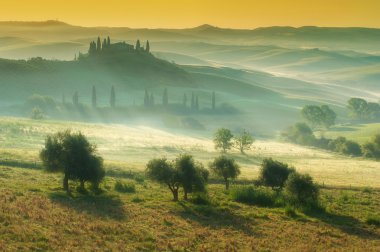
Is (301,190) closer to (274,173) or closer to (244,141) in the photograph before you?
(274,173)

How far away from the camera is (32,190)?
60750 millimetres

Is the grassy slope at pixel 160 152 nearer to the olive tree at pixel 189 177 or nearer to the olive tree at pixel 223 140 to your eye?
the olive tree at pixel 223 140

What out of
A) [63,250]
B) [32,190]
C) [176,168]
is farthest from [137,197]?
[63,250]

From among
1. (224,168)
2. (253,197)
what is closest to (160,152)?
(224,168)

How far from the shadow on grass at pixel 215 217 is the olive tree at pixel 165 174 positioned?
3.38 m

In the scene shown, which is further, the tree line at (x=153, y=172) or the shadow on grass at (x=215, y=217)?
the tree line at (x=153, y=172)

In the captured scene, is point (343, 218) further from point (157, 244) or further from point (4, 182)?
point (4, 182)

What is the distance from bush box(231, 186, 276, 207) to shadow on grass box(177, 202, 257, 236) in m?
7.32

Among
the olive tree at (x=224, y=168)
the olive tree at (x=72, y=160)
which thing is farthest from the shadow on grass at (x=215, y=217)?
the olive tree at (x=224, y=168)

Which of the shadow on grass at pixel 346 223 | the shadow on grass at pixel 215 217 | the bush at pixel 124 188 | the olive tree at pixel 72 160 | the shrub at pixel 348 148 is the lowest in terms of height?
the shadow on grass at pixel 346 223

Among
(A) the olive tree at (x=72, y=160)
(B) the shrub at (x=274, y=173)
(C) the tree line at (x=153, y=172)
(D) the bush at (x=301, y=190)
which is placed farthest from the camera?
(B) the shrub at (x=274, y=173)

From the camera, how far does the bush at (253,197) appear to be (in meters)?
66.4

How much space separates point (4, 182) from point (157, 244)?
3076cm

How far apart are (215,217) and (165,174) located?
11.4m
